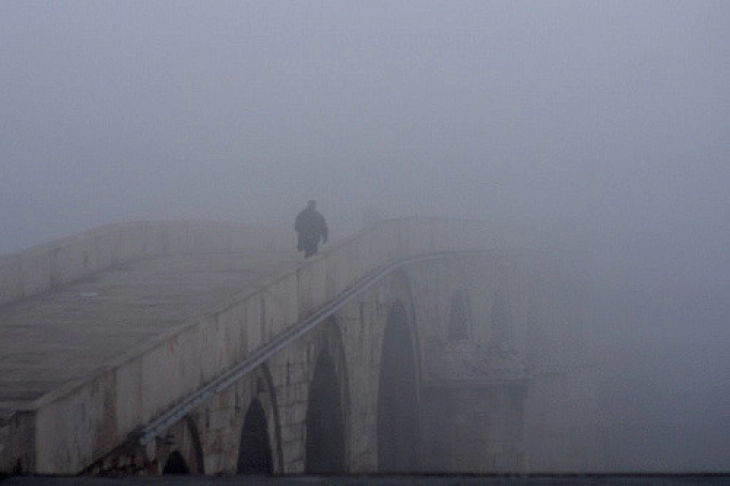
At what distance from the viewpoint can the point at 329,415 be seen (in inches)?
682

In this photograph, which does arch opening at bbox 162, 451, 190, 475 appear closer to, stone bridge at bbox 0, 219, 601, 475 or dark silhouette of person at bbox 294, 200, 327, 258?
stone bridge at bbox 0, 219, 601, 475

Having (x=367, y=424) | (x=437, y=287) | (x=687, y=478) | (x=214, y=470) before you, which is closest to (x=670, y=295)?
(x=437, y=287)

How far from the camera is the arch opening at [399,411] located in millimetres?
24344

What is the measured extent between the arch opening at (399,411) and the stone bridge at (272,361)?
4 centimetres

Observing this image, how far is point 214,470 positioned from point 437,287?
→ 16056 millimetres

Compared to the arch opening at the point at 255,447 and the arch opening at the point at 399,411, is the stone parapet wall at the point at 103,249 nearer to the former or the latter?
the arch opening at the point at 255,447

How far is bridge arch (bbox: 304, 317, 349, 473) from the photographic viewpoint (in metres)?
16.5

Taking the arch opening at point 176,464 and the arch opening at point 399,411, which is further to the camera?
the arch opening at point 399,411

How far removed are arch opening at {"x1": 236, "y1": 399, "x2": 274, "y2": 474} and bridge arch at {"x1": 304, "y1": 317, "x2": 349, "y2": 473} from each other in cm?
295

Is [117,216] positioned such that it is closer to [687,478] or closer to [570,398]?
[570,398]

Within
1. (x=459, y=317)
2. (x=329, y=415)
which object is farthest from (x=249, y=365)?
(x=459, y=317)

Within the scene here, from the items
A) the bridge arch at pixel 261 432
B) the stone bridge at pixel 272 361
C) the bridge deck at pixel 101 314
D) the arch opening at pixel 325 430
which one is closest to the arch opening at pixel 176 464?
the stone bridge at pixel 272 361

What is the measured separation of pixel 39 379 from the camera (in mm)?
8766

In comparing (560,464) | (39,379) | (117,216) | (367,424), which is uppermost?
(117,216)
